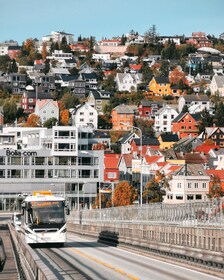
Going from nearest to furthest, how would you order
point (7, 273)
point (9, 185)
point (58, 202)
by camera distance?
1. point (7, 273)
2. point (58, 202)
3. point (9, 185)

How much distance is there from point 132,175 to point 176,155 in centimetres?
1051

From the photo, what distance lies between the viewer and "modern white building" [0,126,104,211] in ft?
472

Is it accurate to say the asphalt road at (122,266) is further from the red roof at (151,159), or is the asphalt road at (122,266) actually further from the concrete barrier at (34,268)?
the red roof at (151,159)

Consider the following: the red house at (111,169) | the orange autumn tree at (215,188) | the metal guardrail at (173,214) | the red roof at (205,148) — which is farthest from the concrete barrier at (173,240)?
the red roof at (205,148)

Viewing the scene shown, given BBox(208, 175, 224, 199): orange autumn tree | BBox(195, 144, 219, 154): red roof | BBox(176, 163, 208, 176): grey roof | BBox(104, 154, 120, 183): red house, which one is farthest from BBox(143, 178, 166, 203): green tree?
BBox(195, 144, 219, 154): red roof

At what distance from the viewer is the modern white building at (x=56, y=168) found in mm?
144000

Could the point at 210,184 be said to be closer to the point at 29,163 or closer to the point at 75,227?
the point at 29,163

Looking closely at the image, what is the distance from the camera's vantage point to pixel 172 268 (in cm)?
3634

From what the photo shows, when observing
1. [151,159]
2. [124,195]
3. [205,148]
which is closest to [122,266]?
[124,195]

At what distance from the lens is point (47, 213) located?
49.7m

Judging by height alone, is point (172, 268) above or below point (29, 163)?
below

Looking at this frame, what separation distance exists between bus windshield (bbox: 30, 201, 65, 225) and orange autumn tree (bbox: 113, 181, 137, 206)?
7658cm

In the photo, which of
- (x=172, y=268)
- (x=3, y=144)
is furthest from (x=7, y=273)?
(x=3, y=144)

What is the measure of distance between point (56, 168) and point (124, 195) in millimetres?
20387
